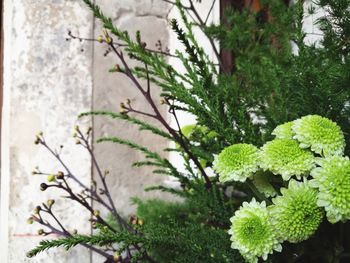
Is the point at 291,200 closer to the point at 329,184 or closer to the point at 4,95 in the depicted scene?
the point at 329,184

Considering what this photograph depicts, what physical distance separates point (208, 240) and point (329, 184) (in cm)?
17

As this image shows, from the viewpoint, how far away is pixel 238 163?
39 cm

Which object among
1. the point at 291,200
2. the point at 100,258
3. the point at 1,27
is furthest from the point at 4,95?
the point at 291,200

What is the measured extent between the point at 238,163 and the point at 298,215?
76 millimetres

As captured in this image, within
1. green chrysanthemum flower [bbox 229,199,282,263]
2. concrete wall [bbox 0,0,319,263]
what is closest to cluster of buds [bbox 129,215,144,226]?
green chrysanthemum flower [bbox 229,199,282,263]

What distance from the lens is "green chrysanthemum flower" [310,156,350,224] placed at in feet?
1.08

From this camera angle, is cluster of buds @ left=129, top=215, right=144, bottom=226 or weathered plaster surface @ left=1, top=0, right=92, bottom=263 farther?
weathered plaster surface @ left=1, top=0, right=92, bottom=263

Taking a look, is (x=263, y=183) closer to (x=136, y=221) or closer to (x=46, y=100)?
(x=136, y=221)

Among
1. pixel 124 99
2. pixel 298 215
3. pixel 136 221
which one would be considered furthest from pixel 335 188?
pixel 124 99

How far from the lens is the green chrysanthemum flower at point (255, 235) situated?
366mm

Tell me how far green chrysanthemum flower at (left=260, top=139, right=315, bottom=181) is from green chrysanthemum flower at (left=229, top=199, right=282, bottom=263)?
0.14ft

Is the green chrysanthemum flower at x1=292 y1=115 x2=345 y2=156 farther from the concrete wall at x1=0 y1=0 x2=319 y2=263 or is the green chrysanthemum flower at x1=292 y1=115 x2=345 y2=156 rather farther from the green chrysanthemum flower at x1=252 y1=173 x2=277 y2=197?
the concrete wall at x1=0 y1=0 x2=319 y2=263

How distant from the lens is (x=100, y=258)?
1084 mm

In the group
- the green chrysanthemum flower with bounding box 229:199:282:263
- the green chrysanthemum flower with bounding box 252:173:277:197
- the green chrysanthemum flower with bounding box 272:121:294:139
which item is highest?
the green chrysanthemum flower with bounding box 272:121:294:139
